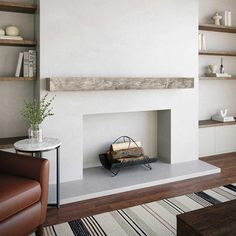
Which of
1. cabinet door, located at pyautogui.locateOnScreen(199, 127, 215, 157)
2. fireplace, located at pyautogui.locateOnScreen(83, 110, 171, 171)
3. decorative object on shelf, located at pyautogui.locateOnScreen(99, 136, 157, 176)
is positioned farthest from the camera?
cabinet door, located at pyautogui.locateOnScreen(199, 127, 215, 157)

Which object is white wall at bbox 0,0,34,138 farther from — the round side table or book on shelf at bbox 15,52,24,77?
the round side table

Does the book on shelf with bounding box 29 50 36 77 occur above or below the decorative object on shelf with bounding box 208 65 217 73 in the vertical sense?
below

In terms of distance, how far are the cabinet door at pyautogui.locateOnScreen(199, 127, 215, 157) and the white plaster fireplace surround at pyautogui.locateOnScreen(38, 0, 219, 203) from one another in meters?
0.34

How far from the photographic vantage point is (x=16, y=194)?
1861 millimetres

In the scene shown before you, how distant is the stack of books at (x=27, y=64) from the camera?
300 cm

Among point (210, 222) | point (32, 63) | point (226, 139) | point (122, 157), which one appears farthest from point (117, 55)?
A: point (226, 139)

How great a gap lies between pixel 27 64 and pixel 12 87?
36 cm

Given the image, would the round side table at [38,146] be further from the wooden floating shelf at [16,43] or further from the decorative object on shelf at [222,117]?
the decorative object on shelf at [222,117]

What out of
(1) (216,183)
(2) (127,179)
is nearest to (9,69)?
Result: (2) (127,179)

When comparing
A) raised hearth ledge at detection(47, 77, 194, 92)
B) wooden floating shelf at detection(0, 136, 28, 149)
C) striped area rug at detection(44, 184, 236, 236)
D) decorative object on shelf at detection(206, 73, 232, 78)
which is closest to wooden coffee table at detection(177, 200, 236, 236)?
striped area rug at detection(44, 184, 236, 236)

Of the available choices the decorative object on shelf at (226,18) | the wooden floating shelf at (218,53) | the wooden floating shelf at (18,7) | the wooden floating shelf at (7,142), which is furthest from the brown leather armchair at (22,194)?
the decorative object on shelf at (226,18)

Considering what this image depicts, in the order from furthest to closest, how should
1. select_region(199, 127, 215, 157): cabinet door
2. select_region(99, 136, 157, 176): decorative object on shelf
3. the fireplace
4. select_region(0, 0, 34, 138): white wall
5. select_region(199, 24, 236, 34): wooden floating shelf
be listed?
select_region(199, 127, 215, 157): cabinet door → select_region(199, 24, 236, 34): wooden floating shelf → the fireplace → select_region(99, 136, 157, 176): decorative object on shelf → select_region(0, 0, 34, 138): white wall

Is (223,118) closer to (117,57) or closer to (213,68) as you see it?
(213,68)

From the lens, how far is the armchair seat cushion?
5.84 ft
